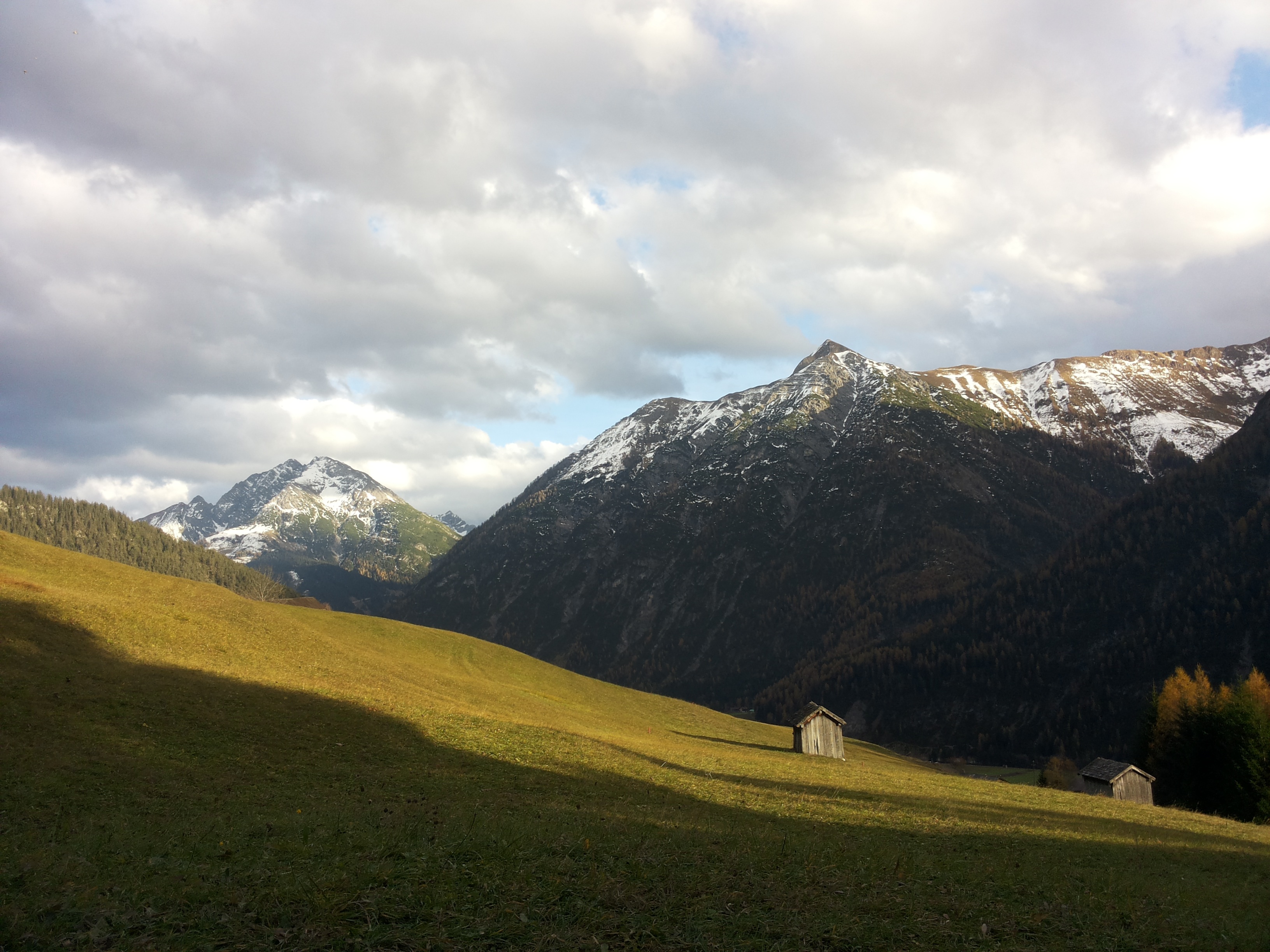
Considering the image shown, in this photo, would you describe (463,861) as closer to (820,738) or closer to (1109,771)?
(820,738)

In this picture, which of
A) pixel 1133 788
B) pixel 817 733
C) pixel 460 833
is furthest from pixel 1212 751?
pixel 460 833

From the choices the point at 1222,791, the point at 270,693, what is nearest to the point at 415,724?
the point at 270,693

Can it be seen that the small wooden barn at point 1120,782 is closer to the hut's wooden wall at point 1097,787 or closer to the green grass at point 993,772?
the hut's wooden wall at point 1097,787

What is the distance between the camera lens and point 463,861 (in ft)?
54.9

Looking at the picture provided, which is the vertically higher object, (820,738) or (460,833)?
(460,833)

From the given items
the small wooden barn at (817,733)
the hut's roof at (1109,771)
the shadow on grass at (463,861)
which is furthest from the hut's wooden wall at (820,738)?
the shadow on grass at (463,861)

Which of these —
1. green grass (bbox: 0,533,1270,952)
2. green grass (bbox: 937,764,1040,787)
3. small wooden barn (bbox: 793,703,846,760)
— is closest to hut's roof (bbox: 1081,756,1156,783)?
green grass (bbox: 0,533,1270,952)

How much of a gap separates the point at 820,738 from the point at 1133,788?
3009 cm

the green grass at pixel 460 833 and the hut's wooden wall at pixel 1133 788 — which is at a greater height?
the green grass at pixel 460 833

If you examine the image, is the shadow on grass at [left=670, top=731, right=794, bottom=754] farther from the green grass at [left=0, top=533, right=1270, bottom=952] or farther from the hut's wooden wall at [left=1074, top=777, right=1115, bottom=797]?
the hut's wooden wall at [left=1074, top=777, right=1115, bottom=797]

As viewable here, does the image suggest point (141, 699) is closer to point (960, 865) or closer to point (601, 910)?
point (601, 910)

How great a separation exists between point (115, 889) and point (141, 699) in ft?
96.0

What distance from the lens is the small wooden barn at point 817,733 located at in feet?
235

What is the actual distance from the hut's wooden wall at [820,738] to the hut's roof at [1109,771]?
2462 cm
